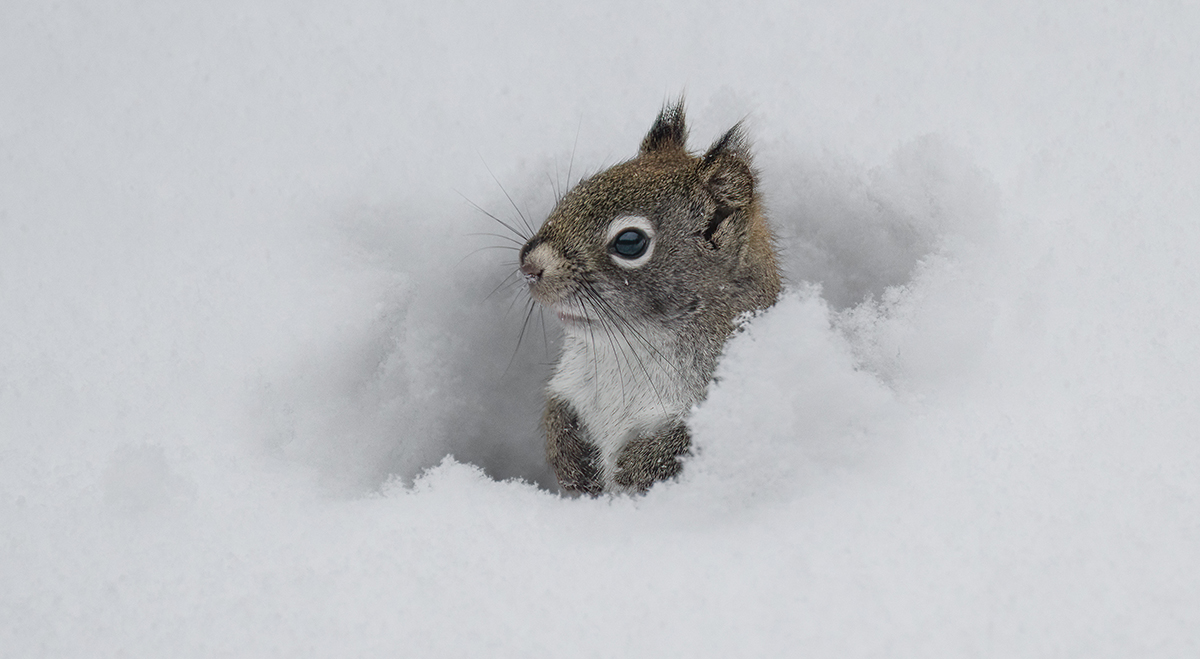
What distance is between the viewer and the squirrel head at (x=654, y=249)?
183 cm

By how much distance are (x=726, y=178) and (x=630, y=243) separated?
0.27 m

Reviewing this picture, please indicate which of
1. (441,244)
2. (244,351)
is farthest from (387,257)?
(244,351)

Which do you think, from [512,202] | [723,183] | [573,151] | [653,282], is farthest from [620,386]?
[573,151]

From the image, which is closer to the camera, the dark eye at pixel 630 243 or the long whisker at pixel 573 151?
the dark eye at pixel 630 243

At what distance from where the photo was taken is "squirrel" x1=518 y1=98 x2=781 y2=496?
183 cm

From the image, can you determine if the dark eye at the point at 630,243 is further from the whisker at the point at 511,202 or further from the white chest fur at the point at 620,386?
the whisker at the point at 511,202

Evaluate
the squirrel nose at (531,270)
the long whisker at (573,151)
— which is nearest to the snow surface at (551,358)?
the long whisker at (573,151)

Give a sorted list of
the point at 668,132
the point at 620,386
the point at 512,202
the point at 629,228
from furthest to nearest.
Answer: the point at 512,202
the point at 668,132
the point at 620,386
the point at 629,228

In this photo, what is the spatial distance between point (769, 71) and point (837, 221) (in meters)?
0.52

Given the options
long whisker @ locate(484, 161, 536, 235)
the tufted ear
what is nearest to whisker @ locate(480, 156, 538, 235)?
long whisker @ locate(484, 161, 536, 235)

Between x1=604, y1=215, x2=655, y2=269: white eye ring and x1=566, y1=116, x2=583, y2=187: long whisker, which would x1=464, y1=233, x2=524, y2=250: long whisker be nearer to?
x1=566, y1=116, x2=583, y2=187: long whisker

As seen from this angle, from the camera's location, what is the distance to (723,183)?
6.14 ft

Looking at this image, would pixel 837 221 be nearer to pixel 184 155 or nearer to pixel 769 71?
pixel 769 71

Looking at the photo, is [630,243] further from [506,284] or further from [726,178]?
[506,284]
